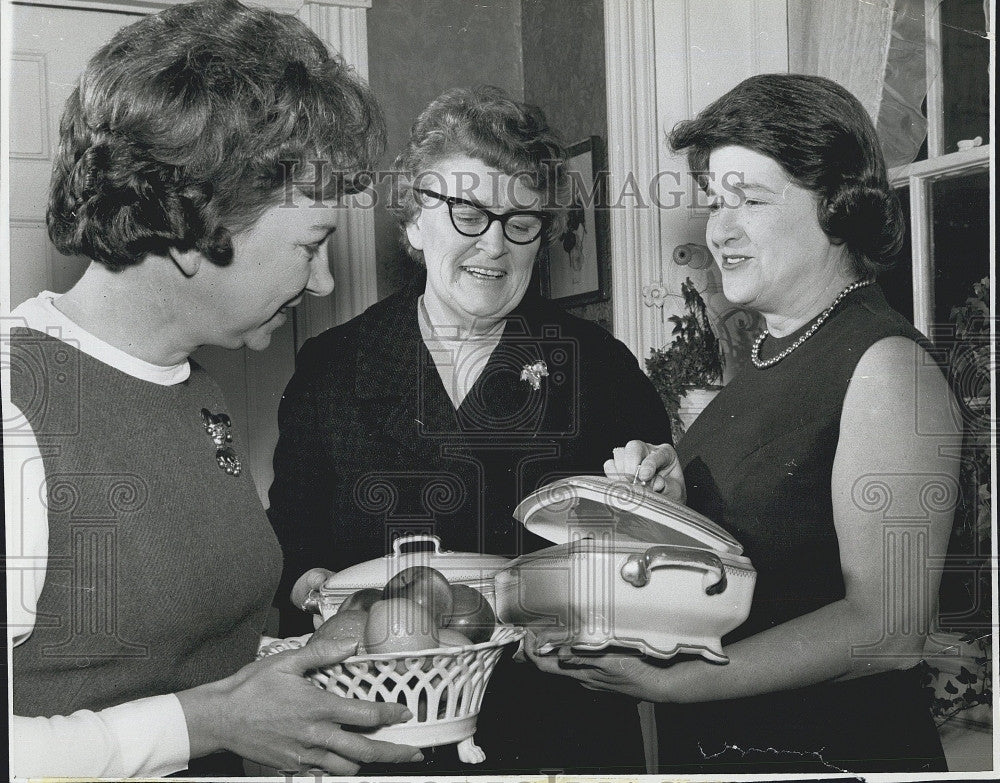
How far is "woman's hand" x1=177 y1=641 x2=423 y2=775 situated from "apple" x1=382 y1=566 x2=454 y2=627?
86mm

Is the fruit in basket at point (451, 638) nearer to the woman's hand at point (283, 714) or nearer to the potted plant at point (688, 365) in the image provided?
the woman's hand at point (283, 714)

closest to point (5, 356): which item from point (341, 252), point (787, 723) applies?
point (341, 252)

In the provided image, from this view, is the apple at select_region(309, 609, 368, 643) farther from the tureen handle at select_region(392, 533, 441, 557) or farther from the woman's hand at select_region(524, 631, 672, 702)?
the woman's hand at select_region(524, 631, 672, 702)

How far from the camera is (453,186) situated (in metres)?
1.11

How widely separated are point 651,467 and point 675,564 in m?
0.14

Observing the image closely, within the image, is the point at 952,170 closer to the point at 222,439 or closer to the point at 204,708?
the point at 222,439

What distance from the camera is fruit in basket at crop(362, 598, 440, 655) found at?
982mm

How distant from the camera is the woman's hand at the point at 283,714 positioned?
39.9 inches

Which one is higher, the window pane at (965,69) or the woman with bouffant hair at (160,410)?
the window pane at (965,69)

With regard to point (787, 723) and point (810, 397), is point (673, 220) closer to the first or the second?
point (810, 397)

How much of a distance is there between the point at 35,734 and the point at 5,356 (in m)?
0.42

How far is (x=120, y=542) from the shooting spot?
1033 millimetres

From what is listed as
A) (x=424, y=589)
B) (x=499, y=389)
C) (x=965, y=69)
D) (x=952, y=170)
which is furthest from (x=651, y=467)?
(x=965, y=69)

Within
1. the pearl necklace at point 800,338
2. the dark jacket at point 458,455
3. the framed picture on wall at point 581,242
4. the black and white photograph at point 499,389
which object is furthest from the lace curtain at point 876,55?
the dark jacket at point 458,455
